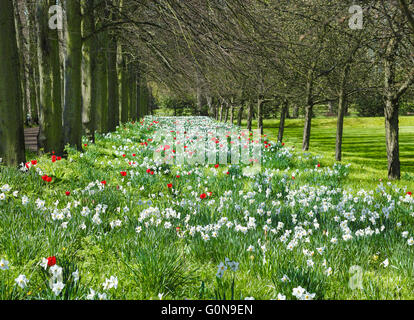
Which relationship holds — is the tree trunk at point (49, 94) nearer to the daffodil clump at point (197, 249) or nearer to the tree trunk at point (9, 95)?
the tree trunk at point (9, 95)

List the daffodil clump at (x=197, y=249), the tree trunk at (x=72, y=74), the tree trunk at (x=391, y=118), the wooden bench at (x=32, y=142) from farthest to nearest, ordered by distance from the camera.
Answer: the wooden bench at (x=32, y=142)
the tree trunk at (x=72, y=74)
the tree trunk at (x=391, y=118)
the daffodil clump at (x=197, y=249)

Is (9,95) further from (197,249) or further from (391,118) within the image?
(391,118)

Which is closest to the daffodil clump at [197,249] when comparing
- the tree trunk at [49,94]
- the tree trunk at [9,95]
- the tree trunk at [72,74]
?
the tree trunk at [9,95]

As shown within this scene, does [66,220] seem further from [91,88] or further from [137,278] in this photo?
[91,88]

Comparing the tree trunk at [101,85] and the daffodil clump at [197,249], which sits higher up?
the tree trunk at [101,85]

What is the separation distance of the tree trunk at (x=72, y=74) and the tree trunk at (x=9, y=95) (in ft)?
6.87

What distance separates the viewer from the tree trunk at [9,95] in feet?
16.9

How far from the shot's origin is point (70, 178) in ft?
16.4

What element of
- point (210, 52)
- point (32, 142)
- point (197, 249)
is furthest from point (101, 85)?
point (197, 249)

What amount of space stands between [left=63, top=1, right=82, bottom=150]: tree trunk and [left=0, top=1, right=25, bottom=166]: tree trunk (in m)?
2.10

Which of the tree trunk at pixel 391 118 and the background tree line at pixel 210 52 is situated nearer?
the background tree line at pixel 210 52

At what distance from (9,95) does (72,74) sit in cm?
249

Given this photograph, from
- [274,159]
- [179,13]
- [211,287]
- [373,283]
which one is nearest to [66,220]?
[211,287]

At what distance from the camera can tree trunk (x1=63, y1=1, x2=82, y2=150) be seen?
7.53m
